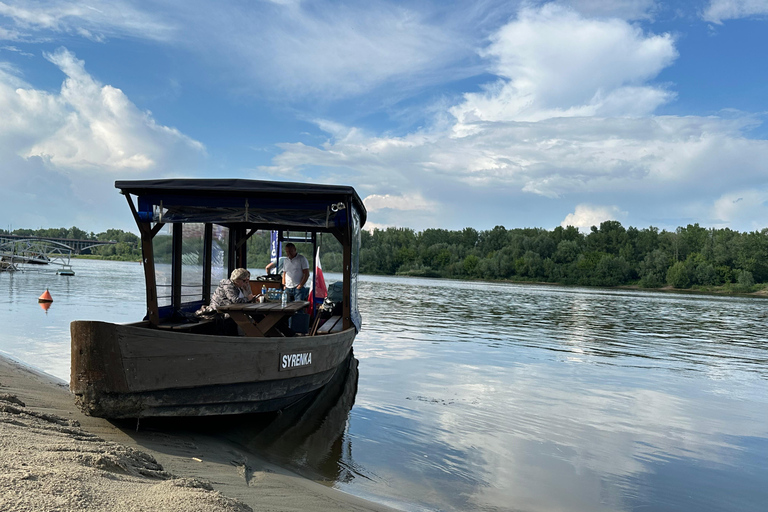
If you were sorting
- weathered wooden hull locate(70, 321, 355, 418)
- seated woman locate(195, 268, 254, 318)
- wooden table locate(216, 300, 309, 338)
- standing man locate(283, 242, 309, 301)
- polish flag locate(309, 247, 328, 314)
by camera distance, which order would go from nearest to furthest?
weathered wooden hull locate(70, 321, 355, 418)
wooden table locate(216, 300, 309, 338)
seated woman locate(195, 268, 254, 318)
standing man locate(283, 242, 309, 301)
polish flag locate(309, 247, 328, 314)

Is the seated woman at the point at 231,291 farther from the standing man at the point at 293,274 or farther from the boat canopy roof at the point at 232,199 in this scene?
the standing man at the point at 293,274

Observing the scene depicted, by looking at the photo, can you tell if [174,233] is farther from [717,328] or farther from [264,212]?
[717,328]

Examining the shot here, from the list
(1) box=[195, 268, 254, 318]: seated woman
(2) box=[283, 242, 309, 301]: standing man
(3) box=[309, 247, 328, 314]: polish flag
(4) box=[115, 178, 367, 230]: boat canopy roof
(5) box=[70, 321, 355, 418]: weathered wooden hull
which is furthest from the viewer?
(3) box=[309, 247, 328, 314]: polish flag

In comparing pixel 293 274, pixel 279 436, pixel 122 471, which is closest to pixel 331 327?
pixel 293 274

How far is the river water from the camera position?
19.2 feet

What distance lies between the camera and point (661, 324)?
26.0m

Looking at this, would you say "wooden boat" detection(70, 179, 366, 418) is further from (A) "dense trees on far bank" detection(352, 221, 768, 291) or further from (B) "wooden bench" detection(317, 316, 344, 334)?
(A) "dense trees on far bank" detection(352, 221, 768, 291)

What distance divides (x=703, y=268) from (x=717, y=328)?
6900 cm

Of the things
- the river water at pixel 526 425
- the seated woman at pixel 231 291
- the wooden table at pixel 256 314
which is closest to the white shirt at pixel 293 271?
the river water at pixel 526 425

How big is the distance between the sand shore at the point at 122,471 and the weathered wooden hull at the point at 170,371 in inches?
13.0

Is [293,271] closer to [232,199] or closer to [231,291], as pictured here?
[231,291]

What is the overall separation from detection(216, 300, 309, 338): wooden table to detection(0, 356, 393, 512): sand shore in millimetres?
1353

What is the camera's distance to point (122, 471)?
159 inches

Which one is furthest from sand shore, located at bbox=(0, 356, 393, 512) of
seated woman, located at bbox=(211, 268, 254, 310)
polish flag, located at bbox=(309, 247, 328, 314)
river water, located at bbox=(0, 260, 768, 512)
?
polish flag, located at bbox=(309, 247, 328, 314)
